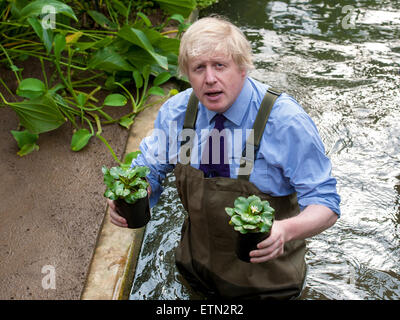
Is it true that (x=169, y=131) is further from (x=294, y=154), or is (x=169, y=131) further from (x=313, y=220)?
(x=313, y=220)

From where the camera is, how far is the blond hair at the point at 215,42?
186 cm

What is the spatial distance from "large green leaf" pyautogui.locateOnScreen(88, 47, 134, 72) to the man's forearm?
236cm

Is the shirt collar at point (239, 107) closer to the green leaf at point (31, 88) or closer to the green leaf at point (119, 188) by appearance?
the green leaf at point (119, 188)

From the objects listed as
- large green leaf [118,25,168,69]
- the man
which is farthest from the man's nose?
large green leaf [118,25,168,69]

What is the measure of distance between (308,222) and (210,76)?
70cm

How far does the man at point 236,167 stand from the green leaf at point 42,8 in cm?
144

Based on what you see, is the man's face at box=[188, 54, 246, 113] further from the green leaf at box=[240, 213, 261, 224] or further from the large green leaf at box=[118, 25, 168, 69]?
the large green leaf at box=[118, 25, 168, 69]

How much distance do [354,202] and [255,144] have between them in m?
1.64

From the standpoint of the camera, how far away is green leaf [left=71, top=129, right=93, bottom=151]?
3357mm

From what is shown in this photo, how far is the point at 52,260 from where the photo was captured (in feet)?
8.61

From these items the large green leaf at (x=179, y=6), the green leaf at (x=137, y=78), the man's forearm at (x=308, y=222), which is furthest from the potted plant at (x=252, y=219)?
the large green leaf at (x=179, y=6)

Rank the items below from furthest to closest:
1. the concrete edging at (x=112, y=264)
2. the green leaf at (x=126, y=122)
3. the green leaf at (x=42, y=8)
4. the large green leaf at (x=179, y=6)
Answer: the large green leaf at (x=179, y=6), the green leaf at (x=126, y=122), the green leaf at (x=42, y=8), the concrete edging at (x=112, y=264)

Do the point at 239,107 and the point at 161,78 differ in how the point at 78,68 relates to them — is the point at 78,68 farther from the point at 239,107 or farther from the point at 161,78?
the point at 239,107

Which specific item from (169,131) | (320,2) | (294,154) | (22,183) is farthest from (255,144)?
(320,2)
